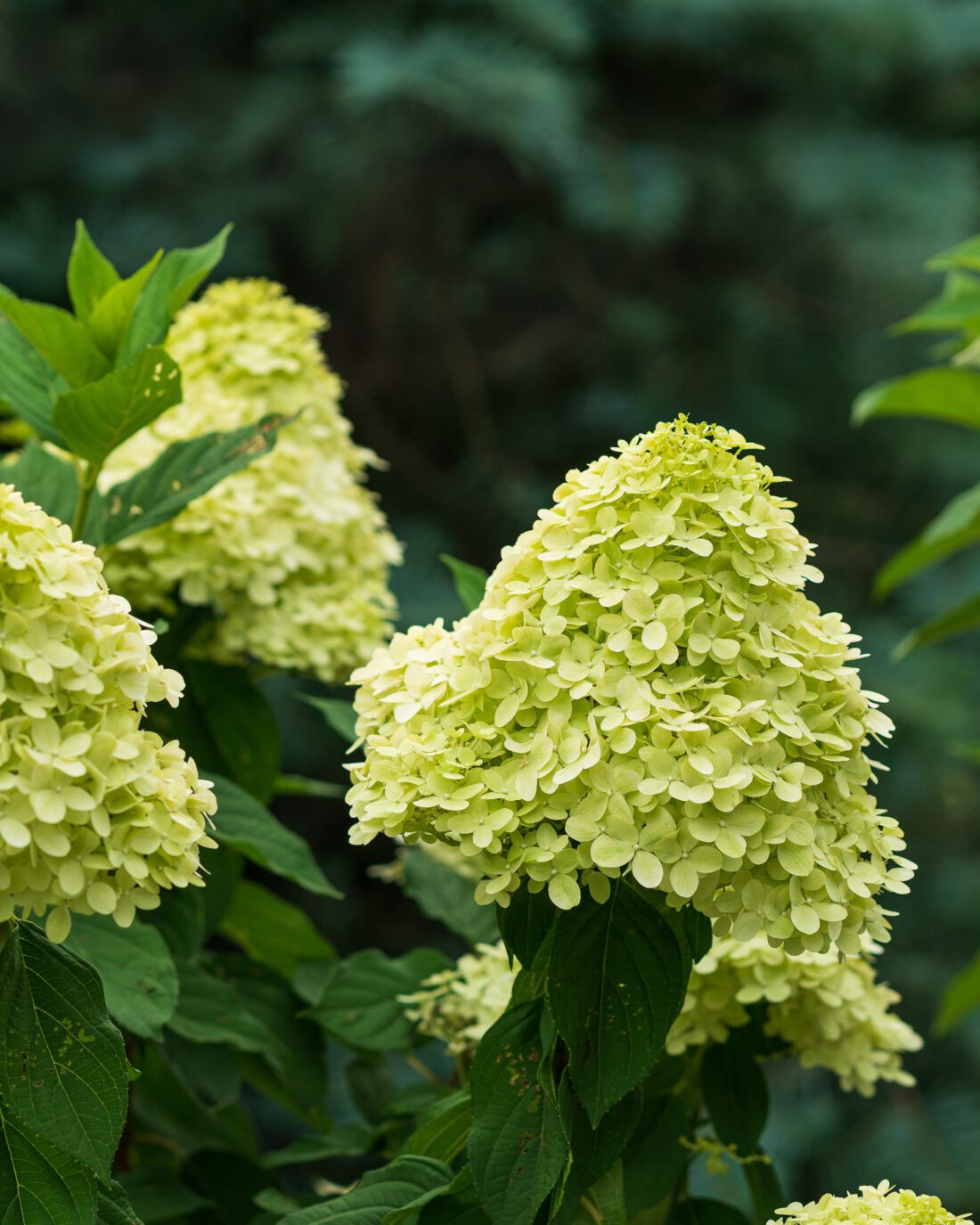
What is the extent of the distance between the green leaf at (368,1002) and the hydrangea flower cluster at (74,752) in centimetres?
34

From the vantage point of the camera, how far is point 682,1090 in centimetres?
84

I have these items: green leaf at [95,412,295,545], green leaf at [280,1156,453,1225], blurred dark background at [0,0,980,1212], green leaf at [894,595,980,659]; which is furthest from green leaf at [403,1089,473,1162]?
blurred dark background at [0,0,980,1212]

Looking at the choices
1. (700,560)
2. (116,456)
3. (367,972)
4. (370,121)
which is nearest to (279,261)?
(370,121)

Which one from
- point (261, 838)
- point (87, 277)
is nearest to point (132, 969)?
point (261, 838)

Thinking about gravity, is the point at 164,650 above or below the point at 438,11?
below

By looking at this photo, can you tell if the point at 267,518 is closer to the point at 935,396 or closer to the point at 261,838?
the point at 261,838

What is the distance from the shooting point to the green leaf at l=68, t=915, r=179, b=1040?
30.6 inches

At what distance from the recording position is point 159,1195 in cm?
87

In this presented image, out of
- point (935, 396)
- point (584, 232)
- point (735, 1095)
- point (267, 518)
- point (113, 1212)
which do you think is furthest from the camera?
point (584, 232)

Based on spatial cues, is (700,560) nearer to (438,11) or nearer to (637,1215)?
(637,1215)

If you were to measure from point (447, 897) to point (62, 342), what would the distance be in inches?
17.9

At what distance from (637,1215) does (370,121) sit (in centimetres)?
247

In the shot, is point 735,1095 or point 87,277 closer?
point 735,1095

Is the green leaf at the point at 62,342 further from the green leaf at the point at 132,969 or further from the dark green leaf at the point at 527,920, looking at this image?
the dark green leaf at the point at 527,920
